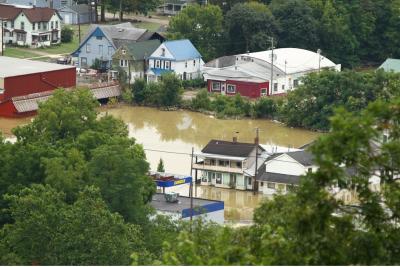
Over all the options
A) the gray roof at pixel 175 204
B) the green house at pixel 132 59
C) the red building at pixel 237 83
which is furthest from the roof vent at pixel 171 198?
the green house at pixel 132 59

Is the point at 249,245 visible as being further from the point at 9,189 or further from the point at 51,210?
the point at 9,189

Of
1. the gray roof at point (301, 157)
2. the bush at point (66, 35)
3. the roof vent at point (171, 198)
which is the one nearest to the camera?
the roof vent at point (171, 198)

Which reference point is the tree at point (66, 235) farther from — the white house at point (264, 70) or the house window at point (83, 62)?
the house window at point (83, 62)

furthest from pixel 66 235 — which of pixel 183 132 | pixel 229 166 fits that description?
pixel 183 132

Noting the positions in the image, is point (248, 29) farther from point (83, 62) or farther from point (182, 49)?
point (83, 62)

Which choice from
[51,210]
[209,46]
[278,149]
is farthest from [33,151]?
[209,46]

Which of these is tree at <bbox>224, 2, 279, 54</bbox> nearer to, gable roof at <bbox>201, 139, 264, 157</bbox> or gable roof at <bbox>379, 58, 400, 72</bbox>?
gable roof at <bbox>379, 58, 400, 72</bbox>
